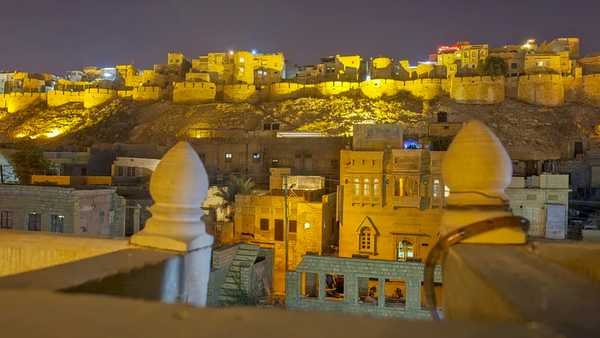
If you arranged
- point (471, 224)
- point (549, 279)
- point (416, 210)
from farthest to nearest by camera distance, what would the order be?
point (416, 210), point (471, 224), point (549, 279)

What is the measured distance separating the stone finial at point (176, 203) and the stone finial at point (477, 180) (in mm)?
2163

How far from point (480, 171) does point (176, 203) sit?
2.59 meters

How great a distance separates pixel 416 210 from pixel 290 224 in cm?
588

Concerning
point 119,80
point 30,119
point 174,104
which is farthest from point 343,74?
point 30,119

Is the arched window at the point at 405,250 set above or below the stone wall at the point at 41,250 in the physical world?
below

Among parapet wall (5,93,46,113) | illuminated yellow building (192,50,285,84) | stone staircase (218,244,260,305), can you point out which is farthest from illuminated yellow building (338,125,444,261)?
parapet wall (5,93,46,113)

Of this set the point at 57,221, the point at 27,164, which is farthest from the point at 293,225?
the point at 27,164

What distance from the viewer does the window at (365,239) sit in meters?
23.1

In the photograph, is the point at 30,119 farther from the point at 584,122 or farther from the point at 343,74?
the point at 584,122

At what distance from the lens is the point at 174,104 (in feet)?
217

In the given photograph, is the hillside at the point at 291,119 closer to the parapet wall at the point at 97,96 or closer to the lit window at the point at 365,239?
the parapet wall at the point at 97,96

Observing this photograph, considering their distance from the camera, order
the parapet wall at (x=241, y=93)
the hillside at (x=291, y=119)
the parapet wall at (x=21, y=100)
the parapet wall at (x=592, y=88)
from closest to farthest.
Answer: the hillside at (x=291, y=119) < the parapet wall at (x=592, y=88) < the parapet wall at (x=241, y=93) < the parapet wall at (x=21, y=100)

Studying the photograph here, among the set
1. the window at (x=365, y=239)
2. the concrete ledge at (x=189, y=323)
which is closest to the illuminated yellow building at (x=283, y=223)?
the window at (x=365, y=239)

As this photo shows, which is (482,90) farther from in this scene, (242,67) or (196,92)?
(196,92)
